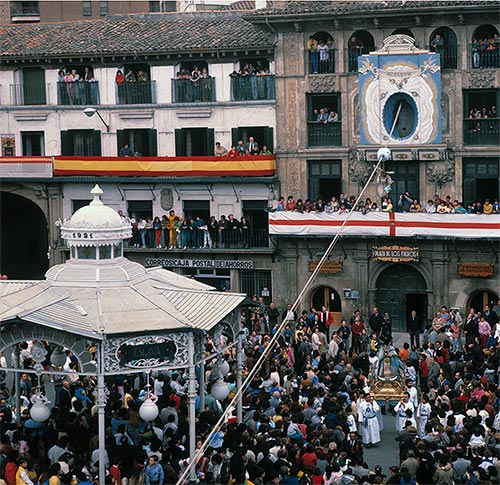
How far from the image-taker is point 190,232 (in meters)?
50.5

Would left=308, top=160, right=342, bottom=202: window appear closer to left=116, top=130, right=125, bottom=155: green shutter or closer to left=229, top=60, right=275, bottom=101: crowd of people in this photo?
left=229, top=60, right=275, bottom=101: crowd of people

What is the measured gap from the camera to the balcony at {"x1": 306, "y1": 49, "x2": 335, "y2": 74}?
48.9m

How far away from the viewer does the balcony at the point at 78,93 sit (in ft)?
173

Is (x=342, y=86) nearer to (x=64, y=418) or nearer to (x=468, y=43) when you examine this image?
(x=468, y=43)

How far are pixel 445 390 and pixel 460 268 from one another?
15.6 m

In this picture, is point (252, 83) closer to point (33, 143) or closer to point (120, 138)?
point (120, 138)

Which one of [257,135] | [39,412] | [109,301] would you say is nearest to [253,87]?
[257,135]

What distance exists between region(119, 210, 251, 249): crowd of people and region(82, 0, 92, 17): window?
32.0m

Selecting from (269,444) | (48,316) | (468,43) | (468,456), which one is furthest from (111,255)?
(468,43)

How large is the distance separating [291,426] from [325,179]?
2231cm

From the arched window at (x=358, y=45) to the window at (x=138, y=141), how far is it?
31.0 ft

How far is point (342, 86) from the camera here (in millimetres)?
48906

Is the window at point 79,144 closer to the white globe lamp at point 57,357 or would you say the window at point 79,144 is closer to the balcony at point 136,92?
the balcony at point 136,92

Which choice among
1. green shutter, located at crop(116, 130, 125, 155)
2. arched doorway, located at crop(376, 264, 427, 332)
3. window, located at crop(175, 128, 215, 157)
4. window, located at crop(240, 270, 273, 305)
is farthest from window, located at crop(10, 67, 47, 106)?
arched doorway, located at crop(376, 264, 427, 332)
